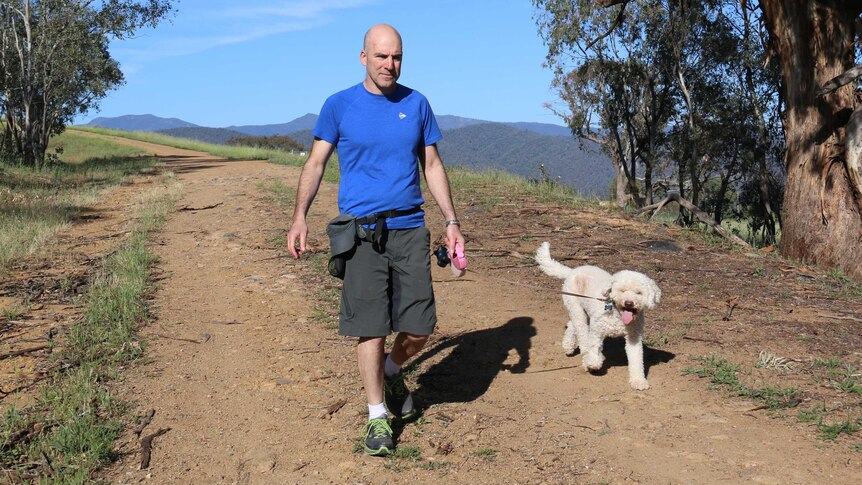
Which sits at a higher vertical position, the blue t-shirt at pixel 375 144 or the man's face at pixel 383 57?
the man's face at pixel 383 57

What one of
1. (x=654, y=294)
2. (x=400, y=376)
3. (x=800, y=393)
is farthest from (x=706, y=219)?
(x=400, y=376)

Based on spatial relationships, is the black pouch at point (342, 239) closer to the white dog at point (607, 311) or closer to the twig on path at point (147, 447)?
the twig on path at point (147, 447)

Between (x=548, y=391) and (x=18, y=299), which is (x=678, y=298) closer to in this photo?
(x=548, y=391)

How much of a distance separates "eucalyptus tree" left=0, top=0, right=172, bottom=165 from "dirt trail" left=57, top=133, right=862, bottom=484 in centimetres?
1973

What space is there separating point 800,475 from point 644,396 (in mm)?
A: 1296

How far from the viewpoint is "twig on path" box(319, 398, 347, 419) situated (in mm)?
4840

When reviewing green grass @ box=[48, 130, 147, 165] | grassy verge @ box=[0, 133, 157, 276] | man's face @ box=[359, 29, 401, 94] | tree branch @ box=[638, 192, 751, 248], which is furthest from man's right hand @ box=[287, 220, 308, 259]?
green grass @ box=[48, 130, 147, 165]

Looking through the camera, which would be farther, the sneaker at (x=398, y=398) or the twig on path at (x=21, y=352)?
the twig on path at (x=21, y=352)

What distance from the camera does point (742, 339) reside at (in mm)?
6254

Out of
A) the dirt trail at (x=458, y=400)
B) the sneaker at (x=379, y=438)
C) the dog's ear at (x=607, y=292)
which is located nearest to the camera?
the dirt trail at (x=458, y=400)

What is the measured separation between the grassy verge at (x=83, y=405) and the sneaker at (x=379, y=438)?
1362 millimetres

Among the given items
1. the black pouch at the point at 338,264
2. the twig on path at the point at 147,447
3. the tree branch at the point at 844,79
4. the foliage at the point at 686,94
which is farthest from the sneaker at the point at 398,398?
the foliage at the point at 686,94

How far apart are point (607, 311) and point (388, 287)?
1.65 m

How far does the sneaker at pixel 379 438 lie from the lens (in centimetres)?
424
